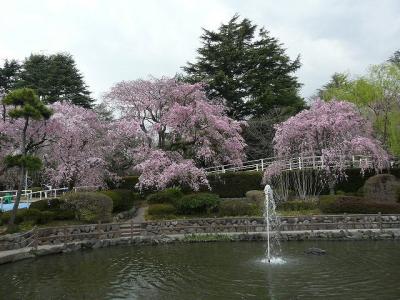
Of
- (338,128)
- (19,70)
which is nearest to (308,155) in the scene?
(338,128)

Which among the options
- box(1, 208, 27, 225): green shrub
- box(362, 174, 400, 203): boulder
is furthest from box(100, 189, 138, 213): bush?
box(362, 174, 400, 203): boulder

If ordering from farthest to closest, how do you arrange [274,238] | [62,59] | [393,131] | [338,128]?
[62,59] → [393,131] → [338,128] → [274,238]

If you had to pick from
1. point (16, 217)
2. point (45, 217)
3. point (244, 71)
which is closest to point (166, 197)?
point (45, 217)

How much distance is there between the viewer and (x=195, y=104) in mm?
30953

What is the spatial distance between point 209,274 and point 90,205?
38.7 ft

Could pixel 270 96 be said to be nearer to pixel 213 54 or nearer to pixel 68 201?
pixel 213 54

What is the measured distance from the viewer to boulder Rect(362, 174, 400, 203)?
26359 mm

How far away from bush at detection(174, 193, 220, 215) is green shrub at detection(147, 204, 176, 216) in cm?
40

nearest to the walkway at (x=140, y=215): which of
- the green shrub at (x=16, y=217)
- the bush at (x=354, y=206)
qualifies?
the green shrub at (x=16, y=217)

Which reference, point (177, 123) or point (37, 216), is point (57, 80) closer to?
point (177, 123)

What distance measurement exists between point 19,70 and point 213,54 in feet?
79.7

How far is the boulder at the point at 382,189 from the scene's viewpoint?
26359mm

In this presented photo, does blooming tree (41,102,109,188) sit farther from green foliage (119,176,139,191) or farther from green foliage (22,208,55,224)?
green foliage (22,208,55,224)

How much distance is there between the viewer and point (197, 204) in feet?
84.8
